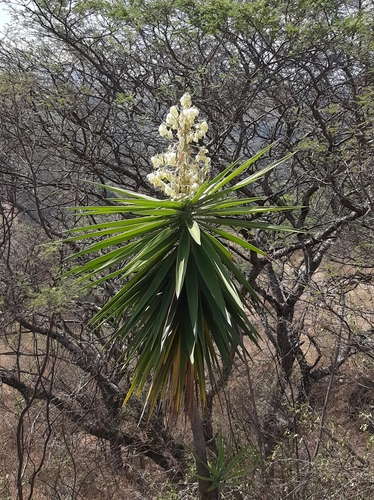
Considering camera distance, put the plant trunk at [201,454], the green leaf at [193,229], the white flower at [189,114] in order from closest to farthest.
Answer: the green leaf at [193,229] < the white flower at [189,114] < the plant trunk at [201,454]

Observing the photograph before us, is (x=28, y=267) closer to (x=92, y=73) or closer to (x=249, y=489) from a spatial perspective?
(x=92, y=73)

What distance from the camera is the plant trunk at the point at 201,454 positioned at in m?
2.67

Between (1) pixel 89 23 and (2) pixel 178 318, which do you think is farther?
(1) pixel 89 23

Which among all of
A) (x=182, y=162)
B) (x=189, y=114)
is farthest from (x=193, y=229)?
(x=189, y=114)

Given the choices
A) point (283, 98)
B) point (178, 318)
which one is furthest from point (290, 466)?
Result: point (283, 98)

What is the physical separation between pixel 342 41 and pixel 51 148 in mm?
3615

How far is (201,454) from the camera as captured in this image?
2.74 m

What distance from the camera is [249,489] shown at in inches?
171

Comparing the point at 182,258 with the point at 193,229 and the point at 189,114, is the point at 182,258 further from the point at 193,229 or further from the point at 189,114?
the point at 189,114

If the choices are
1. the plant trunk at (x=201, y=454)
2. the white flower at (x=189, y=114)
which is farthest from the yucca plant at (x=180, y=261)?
the plant trunk at (x=201, y=454)

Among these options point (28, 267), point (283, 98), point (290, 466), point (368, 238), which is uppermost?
point (283, 98)

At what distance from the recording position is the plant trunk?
267 centimetres

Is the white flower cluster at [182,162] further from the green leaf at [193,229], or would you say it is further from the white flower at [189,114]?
the green leaf at [193,229]

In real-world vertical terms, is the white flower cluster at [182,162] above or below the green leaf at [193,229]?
above
